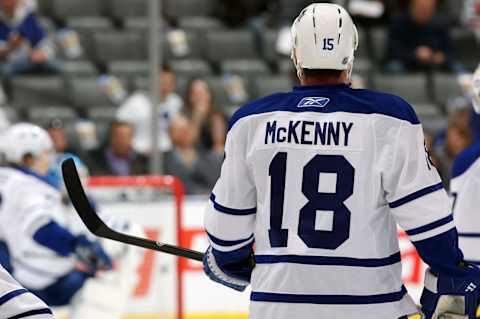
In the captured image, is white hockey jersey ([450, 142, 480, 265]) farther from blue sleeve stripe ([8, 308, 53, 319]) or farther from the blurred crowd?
the blurred crowd

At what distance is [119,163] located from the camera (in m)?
6.81

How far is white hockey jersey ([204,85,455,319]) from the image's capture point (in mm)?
2793

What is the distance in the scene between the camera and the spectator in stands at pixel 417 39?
26.2ft

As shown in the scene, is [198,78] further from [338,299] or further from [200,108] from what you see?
[338,299]

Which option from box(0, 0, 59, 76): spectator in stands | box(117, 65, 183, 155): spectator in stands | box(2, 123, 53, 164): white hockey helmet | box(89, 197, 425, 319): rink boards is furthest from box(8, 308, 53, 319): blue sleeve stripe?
box(0, 0, 59, 76): spectator in stands

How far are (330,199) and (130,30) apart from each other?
17.7ft

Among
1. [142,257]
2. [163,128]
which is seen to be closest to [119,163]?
[163,128]

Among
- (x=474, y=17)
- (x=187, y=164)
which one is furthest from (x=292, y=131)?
(x=474, y=17)

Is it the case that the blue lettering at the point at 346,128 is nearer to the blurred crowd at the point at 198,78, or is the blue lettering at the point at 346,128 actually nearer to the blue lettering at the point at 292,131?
the blue lettering at the point at 292,131

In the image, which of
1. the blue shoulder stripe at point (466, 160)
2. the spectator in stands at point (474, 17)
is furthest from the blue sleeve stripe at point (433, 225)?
the spectator in stands at point (474, 17)

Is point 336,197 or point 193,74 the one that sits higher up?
point 336,197

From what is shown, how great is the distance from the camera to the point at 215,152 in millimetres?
6922

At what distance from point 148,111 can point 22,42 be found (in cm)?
97

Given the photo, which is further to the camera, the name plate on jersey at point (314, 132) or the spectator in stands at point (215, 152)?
the spectator in stands at point (215, 152)
